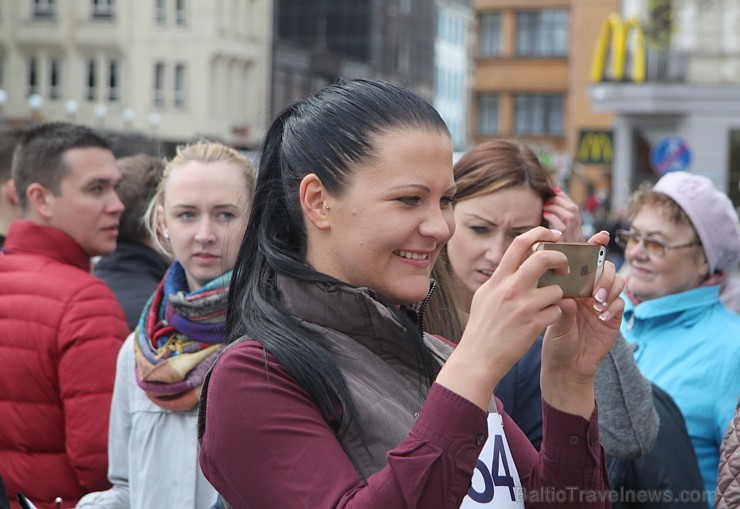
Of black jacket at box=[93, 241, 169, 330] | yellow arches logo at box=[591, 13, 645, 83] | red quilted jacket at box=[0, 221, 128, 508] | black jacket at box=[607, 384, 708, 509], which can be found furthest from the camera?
yellow arches logo at box=[591, 13, 645, 83]

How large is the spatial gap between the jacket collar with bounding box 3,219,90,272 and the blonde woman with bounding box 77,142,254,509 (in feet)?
1.87

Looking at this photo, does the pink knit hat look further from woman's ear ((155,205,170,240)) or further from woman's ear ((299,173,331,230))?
woman's ear ((299,173,331,230))

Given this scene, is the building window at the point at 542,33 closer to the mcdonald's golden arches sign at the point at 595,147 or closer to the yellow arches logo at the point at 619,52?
the yellow arches logo at the point at 619,52

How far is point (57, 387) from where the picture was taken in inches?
166

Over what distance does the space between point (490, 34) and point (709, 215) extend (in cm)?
6245

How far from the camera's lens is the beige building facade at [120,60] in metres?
58.7

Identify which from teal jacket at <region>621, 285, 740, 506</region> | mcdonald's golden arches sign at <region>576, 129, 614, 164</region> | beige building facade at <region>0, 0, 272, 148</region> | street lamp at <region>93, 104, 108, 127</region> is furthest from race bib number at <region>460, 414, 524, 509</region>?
beige building facade at <region>0, 0, 272, 148</region>

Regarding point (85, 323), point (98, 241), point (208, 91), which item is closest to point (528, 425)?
point (85, 323)

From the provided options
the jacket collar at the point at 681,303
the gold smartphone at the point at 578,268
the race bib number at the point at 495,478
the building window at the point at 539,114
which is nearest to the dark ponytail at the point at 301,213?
the race bib number at the point at 495,478

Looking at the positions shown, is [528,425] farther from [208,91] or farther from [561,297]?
[208,91]

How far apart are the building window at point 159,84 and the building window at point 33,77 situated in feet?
18.6

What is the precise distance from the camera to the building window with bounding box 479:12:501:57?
2594 inches

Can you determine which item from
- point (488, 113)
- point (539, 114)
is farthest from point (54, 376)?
point (488, 113)

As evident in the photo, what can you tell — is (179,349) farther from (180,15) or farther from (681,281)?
(180,15)
